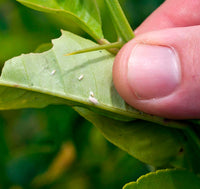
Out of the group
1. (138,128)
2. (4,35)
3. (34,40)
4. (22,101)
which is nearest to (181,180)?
(138,128)

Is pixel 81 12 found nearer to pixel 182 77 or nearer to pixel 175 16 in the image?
pixel 182 77

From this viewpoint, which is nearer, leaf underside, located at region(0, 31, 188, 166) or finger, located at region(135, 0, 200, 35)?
leaf underside, located at region(0, 31, 188, 166)

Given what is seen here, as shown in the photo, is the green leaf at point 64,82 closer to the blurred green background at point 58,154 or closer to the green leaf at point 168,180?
the green leaf at point 168,180

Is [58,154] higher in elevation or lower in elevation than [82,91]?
lower

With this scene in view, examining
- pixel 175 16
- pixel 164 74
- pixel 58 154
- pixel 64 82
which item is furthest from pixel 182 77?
pixel 58 154

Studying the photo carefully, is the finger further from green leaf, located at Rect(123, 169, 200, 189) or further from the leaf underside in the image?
green leaf, located at Rect(123, 169, 200, 189)

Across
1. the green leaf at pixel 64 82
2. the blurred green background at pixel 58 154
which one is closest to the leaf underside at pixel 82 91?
the green leaf at pixel 64 82

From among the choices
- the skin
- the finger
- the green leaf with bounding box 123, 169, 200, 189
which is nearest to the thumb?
the skin
